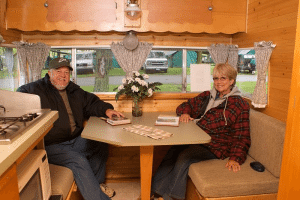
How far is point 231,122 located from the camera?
7.23 feet

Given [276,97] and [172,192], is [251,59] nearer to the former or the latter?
[276,97]

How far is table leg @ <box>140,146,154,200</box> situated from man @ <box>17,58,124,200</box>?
1.15 ft

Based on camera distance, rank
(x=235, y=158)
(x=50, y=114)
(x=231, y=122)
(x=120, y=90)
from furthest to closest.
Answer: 1. (x=120, y=90)
2. (x=231, y=122)
3. (x=235, y=158)
4. (x=50, y=114)

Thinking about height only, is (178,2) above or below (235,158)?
above

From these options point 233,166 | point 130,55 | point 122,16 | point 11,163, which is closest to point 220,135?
point 233,166

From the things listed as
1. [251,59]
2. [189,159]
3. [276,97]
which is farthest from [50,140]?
[251,59]

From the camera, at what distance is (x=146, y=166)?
82.9 inches

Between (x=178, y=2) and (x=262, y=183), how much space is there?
1.97m

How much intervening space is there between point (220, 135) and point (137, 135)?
2.49 feet

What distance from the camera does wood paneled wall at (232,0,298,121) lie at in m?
2.11

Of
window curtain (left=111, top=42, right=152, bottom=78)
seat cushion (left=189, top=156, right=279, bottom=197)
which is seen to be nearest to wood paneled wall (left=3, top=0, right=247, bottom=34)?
window curtain (left=111, top=42, right=152, bottom=78)

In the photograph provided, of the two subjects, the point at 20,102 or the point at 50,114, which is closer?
the point at 50,114

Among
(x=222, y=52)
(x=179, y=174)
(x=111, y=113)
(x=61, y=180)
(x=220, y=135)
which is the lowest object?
(x=179, y=174)

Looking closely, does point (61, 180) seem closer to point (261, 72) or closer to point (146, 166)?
point (146, 166)
